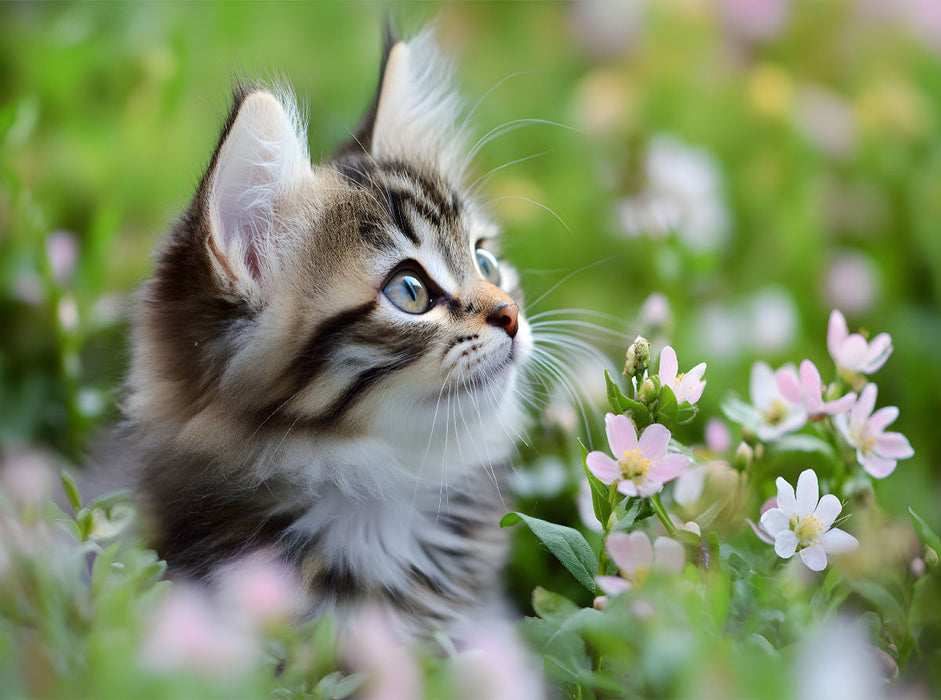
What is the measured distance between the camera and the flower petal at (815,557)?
0.69 meters

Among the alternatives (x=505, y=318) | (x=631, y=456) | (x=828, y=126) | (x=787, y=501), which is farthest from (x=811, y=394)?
(x=828, y=126)

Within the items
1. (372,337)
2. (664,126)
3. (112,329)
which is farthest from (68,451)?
(664,126)

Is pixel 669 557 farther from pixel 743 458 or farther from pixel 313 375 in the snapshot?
pixel 313 375

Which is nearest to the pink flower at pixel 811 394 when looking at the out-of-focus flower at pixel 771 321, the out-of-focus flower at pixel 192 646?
the out-of-focus flower at pixel 192 646

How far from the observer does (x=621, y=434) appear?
26.3 inches

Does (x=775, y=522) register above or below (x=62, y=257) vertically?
below

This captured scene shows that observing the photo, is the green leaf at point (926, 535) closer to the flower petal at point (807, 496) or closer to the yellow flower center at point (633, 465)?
the flower petal at point (807, 496)

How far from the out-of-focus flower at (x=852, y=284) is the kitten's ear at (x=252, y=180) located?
1.08m

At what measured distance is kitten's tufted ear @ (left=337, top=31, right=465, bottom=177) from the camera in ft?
4.08

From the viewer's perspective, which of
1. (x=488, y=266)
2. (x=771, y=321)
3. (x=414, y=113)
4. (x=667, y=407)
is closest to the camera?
(x=667, y=407)

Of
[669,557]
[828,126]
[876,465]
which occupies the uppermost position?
[669,557]

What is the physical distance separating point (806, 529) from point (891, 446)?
5.8 inches

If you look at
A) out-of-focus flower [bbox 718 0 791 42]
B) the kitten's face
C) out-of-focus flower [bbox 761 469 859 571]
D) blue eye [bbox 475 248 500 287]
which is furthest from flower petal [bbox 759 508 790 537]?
out-of-focus flower [bbox 718 0 791 42]

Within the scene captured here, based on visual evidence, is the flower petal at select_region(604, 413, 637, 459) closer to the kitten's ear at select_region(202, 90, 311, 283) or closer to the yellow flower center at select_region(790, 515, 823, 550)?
the yellow flower center at select_region(790, 515, 823, 550)
